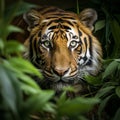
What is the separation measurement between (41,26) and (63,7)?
0.93ft

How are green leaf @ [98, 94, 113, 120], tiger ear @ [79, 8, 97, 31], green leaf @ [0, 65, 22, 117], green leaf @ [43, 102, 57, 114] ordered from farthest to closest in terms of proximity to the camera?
1. tiger ear @ [79, 8, 97, 31]
2. green leaf @ [98, 94, 113, 120]
3. green leaf @ [43, 102, 57, 114]
4. green leaf @ [0, 65, 22, 117]

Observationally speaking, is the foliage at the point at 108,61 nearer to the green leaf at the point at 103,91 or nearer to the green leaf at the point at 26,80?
the green leaf at the point at 103,91

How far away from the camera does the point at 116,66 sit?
1.43 meters

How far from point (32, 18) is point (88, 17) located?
0.22 m

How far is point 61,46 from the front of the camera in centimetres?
142

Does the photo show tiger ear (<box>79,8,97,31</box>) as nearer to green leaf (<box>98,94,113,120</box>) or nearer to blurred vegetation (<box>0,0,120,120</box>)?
green leaf (<box>98,94,113,120</box>)

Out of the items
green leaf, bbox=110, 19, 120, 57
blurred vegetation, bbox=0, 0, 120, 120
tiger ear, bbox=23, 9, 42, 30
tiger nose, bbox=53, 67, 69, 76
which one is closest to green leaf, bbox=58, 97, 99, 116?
blurred vegetation, bbox=0, 0, 120, 120

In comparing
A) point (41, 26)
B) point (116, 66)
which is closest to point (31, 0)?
point (41, 26)

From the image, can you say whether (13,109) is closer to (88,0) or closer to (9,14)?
(9,14)

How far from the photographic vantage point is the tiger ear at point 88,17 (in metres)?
1.53

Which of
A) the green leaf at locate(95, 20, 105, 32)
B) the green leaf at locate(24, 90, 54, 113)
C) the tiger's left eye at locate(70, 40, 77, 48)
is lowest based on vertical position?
the green leaf at locate(24, 90, 54, 113)

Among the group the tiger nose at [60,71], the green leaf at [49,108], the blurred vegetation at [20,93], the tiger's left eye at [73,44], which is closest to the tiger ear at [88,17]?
the tiger's left eye at [73,44]

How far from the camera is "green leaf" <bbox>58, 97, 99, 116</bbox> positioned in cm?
86

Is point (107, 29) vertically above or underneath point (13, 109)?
above
